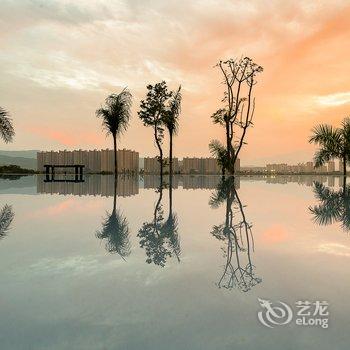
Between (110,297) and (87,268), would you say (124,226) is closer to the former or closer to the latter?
(87,268)

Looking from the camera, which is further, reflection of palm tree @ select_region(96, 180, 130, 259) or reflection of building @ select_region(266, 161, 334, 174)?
reflection of building @ select_region(266, 161, 334, 174)

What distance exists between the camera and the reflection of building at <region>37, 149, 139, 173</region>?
44.6 meters

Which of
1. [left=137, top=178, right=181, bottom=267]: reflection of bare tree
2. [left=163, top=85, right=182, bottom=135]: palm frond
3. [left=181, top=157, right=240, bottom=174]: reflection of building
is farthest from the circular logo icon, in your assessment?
[left=181, top=157, right=240, bottom=174]: reflection of building

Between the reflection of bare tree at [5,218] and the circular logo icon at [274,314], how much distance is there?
377cm

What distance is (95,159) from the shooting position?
150 ft

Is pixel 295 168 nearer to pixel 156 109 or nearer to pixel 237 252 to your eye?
pixel 156 109

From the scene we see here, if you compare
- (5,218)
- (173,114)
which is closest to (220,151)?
(173,114)

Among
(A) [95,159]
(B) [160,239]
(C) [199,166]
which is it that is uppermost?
(A) [95,159]

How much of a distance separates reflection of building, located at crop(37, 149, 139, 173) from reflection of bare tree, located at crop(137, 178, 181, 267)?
37200mm

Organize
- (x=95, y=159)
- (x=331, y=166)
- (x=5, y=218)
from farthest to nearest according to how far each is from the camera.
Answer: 1. (x=331, y=166)
2. (x=95, y=159)
3. (x=5, y=218)

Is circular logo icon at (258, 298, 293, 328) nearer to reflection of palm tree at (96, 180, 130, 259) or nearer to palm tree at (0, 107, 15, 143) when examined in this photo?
reflection of palm tree at (96, 180, 130, 259)

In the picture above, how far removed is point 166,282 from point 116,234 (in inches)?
97.2

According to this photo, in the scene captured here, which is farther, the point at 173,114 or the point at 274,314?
the point at 173,114

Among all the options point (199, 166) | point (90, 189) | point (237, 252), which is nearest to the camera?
point (237, 252)
